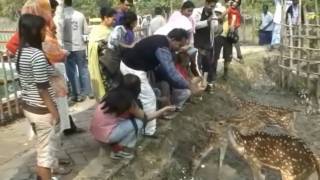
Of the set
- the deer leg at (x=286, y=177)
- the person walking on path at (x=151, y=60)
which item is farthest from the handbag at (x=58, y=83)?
the deer leg at (x=286, y=177)

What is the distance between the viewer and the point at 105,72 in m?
7.79

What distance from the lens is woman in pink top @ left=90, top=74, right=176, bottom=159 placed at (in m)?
6.18

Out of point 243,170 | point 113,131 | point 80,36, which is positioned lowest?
point 243,170

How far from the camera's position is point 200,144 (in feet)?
25.8

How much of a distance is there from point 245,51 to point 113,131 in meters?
11.4

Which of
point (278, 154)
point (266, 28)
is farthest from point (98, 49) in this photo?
point (266, 28)

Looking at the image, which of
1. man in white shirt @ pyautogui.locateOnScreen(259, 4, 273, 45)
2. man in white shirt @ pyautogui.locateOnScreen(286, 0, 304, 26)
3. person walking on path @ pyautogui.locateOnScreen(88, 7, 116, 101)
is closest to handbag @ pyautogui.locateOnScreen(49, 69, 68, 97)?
person walking on path @ pyautogui.locateOnScreen(88, 7, 116, 101)

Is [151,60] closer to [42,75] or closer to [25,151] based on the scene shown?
[25,151]

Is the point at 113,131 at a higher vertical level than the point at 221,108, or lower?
higher

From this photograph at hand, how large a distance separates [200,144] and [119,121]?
1.96 metres

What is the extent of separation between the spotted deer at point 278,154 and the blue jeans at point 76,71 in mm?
3225

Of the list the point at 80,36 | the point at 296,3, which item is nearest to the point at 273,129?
the point at 80,36

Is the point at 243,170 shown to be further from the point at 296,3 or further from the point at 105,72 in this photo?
the point at 296,3

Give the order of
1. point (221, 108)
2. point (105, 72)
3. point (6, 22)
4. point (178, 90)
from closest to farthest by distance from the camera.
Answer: point (105, 72) → point (178, 90) → point (221, 108) → point (6, 22)
